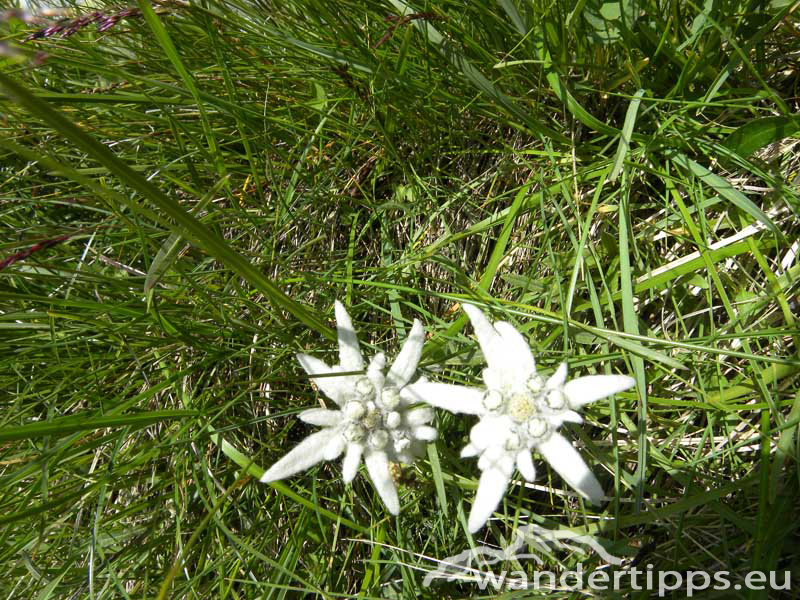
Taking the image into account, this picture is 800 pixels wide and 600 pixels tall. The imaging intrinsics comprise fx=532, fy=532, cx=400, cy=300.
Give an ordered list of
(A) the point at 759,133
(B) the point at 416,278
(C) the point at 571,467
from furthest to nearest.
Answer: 1. (B) the point at 416,278
2. (A) the point at 759,133
3. (C) the point at 571,467

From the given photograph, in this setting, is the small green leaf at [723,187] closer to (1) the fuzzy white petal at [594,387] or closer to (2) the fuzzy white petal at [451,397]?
(1) the fuzzy white petal at [594,387]

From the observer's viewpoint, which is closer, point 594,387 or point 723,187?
point 594,387

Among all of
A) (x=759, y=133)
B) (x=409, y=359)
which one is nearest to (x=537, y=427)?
(x=409, y=359)

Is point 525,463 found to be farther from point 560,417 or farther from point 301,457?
point 301,457

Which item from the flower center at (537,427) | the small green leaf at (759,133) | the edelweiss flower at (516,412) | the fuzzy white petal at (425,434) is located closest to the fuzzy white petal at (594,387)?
the edelweiss flower at (516,412)

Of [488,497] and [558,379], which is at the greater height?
[558,379]

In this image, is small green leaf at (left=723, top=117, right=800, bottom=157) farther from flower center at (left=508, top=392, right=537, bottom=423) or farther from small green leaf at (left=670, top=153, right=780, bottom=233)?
flower center at (left=508, top=392, right=537, bottom=423)

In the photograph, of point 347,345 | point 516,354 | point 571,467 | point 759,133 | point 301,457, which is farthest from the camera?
point 759,133
